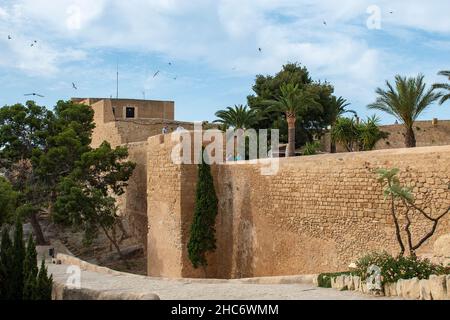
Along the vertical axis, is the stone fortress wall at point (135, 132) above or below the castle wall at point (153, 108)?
below

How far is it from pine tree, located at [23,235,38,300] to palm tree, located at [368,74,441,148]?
43.4ft

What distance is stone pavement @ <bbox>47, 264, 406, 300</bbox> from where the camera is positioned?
27.7ft

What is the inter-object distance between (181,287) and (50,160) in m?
12.0

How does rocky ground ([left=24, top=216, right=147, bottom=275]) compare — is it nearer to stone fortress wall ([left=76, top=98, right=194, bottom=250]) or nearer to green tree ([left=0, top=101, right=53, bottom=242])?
stone fortress wall ([left=76, top=98, right=194, bottom=250])

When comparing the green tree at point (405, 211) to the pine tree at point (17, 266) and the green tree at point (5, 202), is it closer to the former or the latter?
the pine tree at point (17, 266)

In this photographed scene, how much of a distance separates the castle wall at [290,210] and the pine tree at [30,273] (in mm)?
5752

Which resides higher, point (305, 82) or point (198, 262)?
point (305, 82)

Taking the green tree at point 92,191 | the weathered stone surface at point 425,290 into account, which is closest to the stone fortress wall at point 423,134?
the green tree at point 92,191

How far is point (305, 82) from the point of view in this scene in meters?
30.3

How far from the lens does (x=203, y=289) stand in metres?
9.52

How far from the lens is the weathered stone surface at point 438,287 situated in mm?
7273

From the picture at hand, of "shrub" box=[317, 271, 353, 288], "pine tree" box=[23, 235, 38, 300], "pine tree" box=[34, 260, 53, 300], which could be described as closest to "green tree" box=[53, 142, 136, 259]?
"pine tree" box=[23, 235, 38, 300]
